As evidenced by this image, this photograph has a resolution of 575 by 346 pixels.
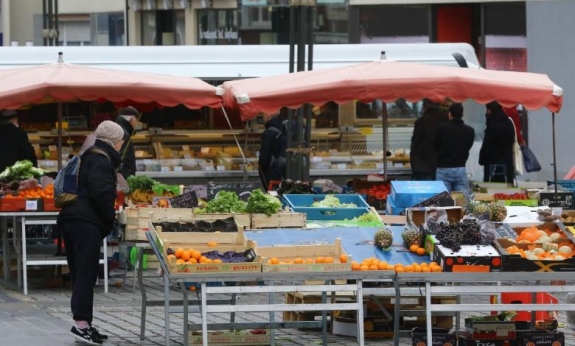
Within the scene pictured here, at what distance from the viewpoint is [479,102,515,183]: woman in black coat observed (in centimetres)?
2050

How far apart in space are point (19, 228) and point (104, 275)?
1.54 metres

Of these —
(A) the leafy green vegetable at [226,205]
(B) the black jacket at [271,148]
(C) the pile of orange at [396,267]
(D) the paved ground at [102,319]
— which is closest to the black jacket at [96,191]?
(D) the paved ground at [102,319]

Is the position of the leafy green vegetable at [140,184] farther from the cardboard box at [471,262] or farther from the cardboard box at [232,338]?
the cardboard box at [471,262]

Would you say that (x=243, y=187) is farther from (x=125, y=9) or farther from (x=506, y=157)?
(x=125, y=9)

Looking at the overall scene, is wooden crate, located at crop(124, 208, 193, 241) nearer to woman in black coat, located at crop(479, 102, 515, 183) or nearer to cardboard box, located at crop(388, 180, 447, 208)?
cardboard box, located at crop(388, 180, 447, 208)

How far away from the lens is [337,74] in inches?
612

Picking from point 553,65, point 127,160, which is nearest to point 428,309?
point 127,160

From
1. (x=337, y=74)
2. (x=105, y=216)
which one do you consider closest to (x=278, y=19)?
(x=337, y=74)

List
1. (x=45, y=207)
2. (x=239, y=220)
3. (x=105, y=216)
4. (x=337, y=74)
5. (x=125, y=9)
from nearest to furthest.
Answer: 1. (x=105, y=216)
2. (x=239, y=220)
3. (x=45, y=207)
4. (x=337, y=74)
5. (x=125, y=9)

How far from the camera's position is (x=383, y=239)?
10.8 m

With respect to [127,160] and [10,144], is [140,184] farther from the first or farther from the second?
[10,144]

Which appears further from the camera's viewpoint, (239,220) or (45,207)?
(45,207)

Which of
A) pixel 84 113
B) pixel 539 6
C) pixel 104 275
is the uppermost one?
pixel 539 6

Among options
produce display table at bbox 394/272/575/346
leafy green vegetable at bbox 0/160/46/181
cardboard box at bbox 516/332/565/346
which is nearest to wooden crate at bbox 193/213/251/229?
produce display table at bbox 394/272/575/346
